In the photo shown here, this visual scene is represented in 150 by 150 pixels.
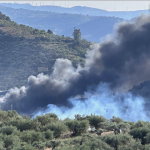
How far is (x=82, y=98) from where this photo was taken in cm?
7412

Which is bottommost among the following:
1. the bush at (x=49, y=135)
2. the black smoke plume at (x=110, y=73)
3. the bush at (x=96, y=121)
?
the bush at (x=49, y=135)

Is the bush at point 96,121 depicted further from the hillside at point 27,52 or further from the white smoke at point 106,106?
the hillside at point 27,52

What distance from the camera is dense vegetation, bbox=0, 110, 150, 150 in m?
30.0

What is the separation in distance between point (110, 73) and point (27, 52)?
6706 centimetres

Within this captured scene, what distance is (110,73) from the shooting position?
242 ft

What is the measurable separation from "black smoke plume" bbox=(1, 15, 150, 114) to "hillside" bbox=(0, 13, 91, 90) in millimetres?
44051

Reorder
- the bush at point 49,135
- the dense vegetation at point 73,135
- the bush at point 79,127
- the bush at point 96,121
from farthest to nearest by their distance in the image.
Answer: the bush at point 96,121 → the bush at point 79,127 → the bush at point 49,135 → the dense vegetation at point 73,135

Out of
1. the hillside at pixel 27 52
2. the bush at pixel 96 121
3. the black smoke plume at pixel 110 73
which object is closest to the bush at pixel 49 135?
the bush at pixel 96 121

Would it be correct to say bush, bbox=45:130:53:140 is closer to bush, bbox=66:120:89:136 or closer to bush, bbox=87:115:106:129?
bush, bbox=66:120:89:136

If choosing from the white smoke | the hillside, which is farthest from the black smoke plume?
the hillside

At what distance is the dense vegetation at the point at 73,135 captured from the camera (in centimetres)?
3002

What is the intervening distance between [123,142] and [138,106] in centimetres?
3828

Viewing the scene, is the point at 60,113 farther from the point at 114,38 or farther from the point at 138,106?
the point at 114,38

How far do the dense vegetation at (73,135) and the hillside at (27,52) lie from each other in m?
81.4
